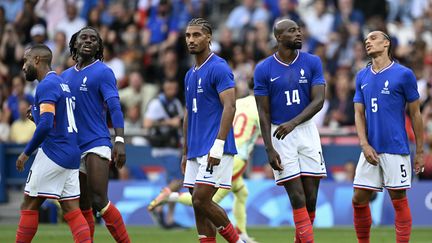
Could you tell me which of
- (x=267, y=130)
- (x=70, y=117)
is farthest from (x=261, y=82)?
(x=70, y=117)

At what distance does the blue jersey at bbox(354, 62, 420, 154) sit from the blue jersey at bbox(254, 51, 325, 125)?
2.15ft

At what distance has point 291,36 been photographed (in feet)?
40.3

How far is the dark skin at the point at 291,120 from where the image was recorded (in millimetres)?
12133

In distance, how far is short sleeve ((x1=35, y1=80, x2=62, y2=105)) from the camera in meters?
11.3

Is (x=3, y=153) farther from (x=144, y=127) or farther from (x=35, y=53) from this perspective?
(x=35, y=53)

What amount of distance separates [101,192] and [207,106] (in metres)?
1.58

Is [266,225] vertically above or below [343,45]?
below

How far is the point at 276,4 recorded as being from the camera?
24156 mm

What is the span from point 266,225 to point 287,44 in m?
7.43

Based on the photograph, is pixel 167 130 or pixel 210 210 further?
pixel 167 130

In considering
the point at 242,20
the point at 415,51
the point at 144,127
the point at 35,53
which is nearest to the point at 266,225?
the point at 144,127

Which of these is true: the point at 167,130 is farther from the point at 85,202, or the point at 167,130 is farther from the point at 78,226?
the point at 78,226

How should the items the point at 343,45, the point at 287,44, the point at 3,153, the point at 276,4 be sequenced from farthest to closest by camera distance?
1. the point at 276,4
2. the point at 343,45
3. the point at 3,153
4. the point at 287,44

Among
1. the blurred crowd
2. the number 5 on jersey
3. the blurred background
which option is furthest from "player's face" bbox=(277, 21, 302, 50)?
the blurred crowd
